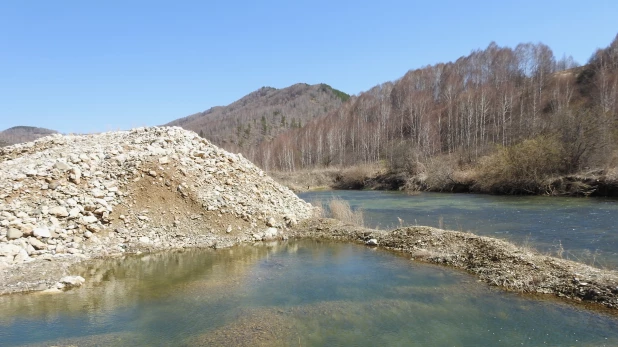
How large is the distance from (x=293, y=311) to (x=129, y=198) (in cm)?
920

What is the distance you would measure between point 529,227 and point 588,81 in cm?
6054

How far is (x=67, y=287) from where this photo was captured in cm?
852

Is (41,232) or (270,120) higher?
(270,120)

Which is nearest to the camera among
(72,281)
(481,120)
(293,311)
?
(293,311)

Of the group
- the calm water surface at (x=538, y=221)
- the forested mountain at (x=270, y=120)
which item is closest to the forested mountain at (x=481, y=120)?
the calm water surface at (x=538, y=221)

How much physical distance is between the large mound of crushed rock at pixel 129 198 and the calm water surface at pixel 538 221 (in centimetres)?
614

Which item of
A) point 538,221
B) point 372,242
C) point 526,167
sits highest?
point 526,167

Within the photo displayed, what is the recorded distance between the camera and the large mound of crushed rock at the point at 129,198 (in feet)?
37.1

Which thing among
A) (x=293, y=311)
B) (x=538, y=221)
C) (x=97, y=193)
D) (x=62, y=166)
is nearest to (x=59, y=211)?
(x=97, y=193)

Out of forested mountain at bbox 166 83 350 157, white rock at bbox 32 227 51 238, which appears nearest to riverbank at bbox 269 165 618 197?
white rock at bbox 32 227 51 238

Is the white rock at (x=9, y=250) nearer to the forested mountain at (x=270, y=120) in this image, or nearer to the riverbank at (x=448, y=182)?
the riverbank at (x=448, y=182)

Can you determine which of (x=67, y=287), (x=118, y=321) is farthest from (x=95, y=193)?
(x=118, y=321)

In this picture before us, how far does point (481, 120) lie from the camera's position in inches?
2056

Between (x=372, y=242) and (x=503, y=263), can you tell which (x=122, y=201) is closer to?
(x=372, y=242)
